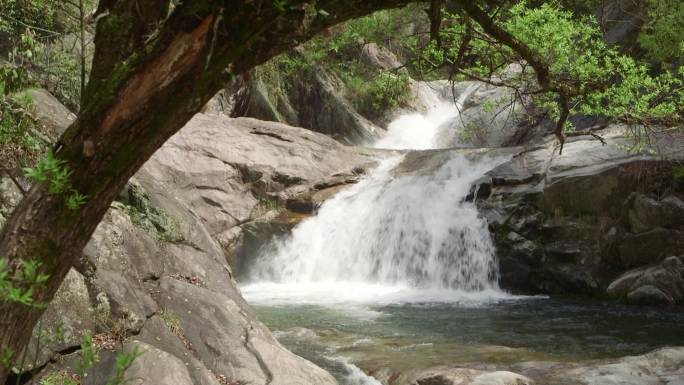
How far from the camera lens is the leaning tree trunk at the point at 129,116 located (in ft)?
7.81

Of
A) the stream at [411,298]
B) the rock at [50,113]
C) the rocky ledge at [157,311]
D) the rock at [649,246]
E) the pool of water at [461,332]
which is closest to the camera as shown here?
the rocky ledge at [157,311]

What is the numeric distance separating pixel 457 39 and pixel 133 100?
6788 mm

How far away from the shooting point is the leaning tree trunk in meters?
2.38

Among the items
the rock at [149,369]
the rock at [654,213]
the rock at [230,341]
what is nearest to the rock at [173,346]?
the rock at [149,369]

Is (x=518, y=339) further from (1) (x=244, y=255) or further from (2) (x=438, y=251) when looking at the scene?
(1) (x=244, y=255)

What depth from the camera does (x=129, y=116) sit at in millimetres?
2393

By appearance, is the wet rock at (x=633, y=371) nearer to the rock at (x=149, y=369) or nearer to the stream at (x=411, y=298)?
the stream at (x=411, y=298)

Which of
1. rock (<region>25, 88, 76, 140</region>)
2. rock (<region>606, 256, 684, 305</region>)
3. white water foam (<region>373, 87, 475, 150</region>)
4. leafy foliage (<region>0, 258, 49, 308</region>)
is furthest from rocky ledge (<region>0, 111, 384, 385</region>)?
white water foam (<region>373, 87, 475, 150</region>)

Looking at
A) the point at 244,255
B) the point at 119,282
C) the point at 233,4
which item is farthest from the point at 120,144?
the point at 244,255

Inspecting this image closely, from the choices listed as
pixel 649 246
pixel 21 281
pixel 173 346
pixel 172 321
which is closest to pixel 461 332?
pixel 649 246

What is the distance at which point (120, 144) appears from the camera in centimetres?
239

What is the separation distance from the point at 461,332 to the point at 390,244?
5771 millimetres

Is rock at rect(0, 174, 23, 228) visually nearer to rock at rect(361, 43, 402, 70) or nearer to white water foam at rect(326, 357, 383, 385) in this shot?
white water foam at rect(326, 357, 383, 385)

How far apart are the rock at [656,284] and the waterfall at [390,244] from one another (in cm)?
294
